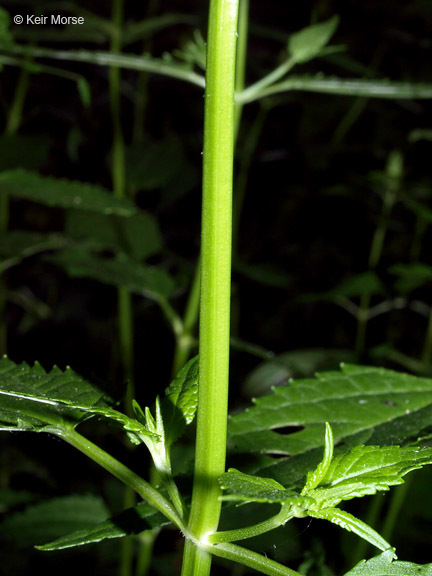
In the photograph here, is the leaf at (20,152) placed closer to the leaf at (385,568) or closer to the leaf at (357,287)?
the leaf at (357,287)

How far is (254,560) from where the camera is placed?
0.31 m

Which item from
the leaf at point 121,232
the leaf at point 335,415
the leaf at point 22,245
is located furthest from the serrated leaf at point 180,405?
the leaf at point 121,232

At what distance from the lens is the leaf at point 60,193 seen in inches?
30.0

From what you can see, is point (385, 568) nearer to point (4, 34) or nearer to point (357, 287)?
point (4, 34)

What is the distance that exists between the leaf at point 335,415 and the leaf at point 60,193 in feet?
1.27

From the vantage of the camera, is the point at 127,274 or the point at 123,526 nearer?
the point at 123,526

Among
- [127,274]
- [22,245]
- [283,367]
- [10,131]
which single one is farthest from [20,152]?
[283,367]

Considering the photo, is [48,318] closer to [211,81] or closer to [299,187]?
[299,187]

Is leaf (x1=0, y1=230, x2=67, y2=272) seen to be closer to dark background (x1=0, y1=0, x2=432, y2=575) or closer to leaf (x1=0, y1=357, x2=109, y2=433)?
dark background (x1=0, y1=0, x2=432, y2=575)

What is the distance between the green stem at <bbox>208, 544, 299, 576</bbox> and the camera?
31 centimetres

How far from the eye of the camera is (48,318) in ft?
5.48

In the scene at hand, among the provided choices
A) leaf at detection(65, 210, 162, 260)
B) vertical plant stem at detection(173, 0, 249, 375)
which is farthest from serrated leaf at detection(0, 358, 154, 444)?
leaf at detection(65, 210, 162, 260)

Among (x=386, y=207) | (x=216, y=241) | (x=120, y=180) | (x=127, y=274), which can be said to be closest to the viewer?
(x=216, y=241)

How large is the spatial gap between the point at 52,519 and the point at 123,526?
30.1 inches
